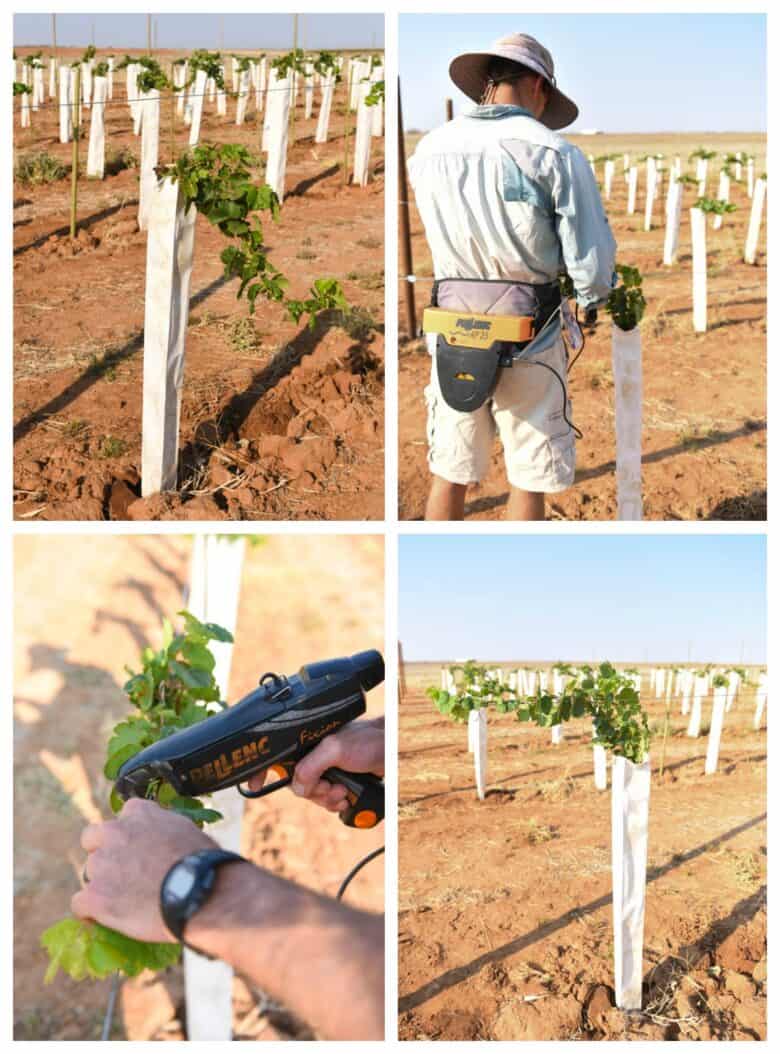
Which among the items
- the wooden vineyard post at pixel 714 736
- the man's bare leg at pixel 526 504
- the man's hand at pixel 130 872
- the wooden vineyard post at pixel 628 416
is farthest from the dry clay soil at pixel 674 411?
the man's hand at pixel 130 872

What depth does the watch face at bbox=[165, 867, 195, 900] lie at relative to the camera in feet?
5.94

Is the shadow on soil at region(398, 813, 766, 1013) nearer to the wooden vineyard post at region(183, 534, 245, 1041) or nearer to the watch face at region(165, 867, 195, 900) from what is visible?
the wooden vineyard post at region(183, 534, 245, 1041)

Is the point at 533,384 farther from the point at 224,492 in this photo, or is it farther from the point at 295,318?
the point at 295,318

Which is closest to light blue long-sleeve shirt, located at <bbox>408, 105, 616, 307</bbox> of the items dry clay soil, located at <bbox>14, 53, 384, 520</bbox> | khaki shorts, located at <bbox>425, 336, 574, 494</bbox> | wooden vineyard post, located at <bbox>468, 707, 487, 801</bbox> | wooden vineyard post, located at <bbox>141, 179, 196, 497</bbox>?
khaki shorts, located at <bbox>425, 336, 574, 494</bbox>

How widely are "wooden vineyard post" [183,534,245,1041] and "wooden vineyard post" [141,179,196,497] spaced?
0.36m

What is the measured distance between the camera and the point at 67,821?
4.14 metres

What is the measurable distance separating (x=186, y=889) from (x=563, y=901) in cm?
344

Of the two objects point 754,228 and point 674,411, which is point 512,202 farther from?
point 754,228

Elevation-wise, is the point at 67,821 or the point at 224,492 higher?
the point at 224,492

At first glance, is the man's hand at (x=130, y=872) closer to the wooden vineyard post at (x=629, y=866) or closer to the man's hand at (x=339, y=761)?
the man's hand at (x=339, y=761)

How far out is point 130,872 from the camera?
1.88 m

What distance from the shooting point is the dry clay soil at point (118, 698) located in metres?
3.86
